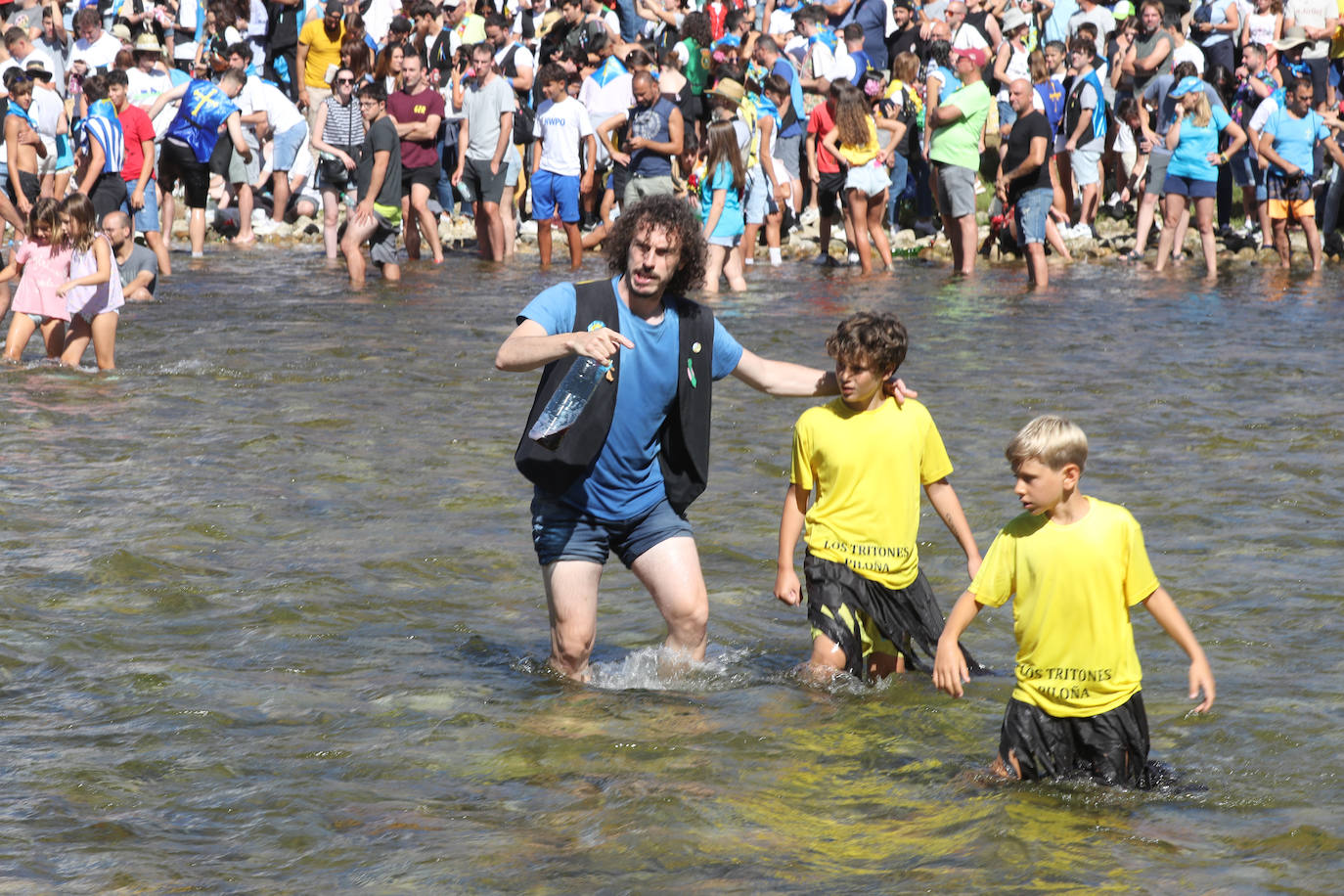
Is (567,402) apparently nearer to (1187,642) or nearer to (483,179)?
(1187,642)

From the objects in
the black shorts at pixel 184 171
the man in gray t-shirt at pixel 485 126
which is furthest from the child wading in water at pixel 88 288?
the man in gray t-shirt at pixel 485 126

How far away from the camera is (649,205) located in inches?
202

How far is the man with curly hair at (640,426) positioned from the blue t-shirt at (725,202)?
349 inches

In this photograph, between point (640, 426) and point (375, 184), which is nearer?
point (640, 426)

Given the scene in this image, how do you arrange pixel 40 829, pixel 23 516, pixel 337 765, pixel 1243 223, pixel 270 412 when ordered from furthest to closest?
1. pixel 1243 223
2. pixel 270 412
3. pixel 23 516
4. pixel 337 765
5. pixel 40 829

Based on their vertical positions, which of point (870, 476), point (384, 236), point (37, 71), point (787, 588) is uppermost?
point (37, 71)

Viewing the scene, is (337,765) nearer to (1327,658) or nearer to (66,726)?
(66,726)

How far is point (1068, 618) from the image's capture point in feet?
14.3

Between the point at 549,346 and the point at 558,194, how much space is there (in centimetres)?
1271

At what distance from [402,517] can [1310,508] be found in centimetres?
438

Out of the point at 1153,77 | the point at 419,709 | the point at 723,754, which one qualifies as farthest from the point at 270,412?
the point at 1153,77

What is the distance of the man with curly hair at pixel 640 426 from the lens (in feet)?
16.6

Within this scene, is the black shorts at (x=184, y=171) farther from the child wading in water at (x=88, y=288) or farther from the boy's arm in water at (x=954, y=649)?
the boy's arm in water at (x=954, y=649)

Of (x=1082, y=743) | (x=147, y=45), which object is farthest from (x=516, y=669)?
(x=147, y=45)
